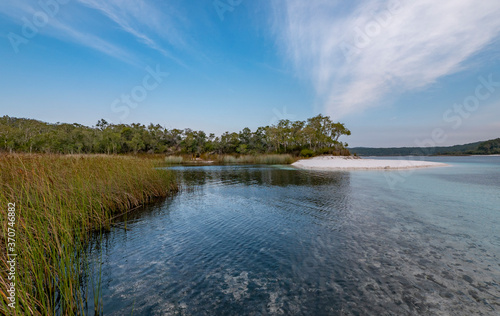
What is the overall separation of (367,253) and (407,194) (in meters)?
8.97

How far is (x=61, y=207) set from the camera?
3.93 m

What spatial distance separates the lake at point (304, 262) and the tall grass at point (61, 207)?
577 millimetres

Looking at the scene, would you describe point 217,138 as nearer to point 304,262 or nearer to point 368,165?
point 368,165

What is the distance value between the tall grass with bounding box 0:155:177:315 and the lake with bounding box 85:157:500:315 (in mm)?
577

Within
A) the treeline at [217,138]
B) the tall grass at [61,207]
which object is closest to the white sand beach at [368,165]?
the treeline at [217,138]

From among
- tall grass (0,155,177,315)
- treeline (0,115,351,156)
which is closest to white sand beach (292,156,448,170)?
treeline (0,115,351,156)

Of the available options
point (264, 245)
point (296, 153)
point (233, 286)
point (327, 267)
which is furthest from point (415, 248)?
point (296, 153)

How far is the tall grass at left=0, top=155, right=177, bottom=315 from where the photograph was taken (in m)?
2.88

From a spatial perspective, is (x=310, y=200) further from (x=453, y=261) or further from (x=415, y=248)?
(x=453, y=261)

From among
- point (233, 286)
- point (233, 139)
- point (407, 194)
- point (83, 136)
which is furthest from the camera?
point (233, 139)

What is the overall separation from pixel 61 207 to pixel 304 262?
16.0ft

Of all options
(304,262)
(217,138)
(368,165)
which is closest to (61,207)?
(304,262)

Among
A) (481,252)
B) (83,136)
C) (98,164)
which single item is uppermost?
(83,136)

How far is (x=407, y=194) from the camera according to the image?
11500mm
